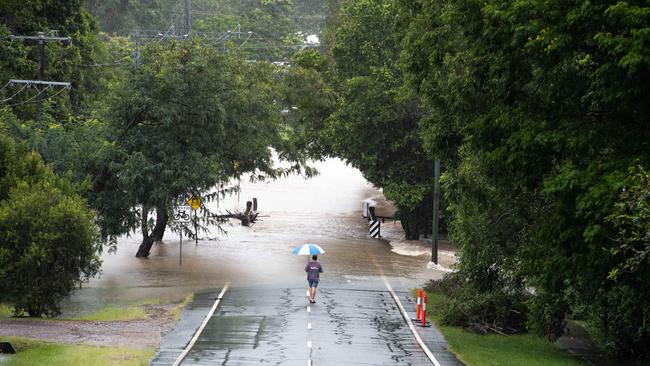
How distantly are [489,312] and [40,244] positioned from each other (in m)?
13.0

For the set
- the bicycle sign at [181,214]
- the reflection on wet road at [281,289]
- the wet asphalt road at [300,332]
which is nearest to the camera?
the wet asphalt road at [300,332]

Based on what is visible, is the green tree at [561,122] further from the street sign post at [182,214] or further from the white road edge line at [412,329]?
the street sign post at [182,214]

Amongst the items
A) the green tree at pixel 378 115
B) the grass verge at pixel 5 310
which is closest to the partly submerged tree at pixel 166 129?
the grass verge at pixel 5 310

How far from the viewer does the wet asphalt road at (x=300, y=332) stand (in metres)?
24.5

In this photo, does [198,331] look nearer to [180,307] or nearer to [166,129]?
[180,307]

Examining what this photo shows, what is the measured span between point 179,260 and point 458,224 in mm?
19572

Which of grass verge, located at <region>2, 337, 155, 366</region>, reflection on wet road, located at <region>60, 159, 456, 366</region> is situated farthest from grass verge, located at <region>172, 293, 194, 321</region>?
grass verge, located at <region>2, 337, 155, 366</region>

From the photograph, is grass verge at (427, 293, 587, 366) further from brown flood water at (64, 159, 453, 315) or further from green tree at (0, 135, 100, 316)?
green tree at (0, 135, 100, 316)

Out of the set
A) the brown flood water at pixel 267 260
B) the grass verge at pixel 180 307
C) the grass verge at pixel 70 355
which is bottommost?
the grass verge at pixel 70 355

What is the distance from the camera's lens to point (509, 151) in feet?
73.4

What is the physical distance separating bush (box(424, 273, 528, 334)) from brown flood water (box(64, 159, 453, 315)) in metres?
8.40

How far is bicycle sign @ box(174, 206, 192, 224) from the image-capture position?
138 feet

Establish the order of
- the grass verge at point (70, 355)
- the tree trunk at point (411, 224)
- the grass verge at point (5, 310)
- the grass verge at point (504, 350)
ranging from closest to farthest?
the grass verge at point (70, 355), the grass verge at point (504, 350), the grass verge at point (5, 310), the tree trunk at point (411, 224)

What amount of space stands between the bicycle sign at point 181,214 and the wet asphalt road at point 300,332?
6.36 m
